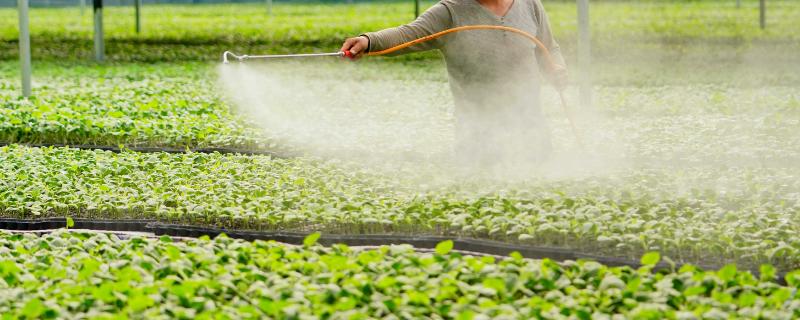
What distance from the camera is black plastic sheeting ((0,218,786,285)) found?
16.3ft

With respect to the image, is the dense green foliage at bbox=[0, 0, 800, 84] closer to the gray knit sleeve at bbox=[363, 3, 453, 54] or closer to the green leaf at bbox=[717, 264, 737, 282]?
the gray knit sleeve at bbox=[363, 3, 453, 54]

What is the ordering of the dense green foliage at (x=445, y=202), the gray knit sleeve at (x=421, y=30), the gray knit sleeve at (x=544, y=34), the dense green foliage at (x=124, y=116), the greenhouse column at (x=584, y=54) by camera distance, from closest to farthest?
the dense green foliage at (x=445, y=202), the gray knit sleeve at (x=421, y=30), the gray knit sleeve at (x=544, y=34), the dense green foliage at (x=124, y=116), the greenhouse column at (x=584, y=54)

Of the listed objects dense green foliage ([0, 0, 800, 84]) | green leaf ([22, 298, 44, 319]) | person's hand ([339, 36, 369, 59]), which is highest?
dense green foliage ([0, 0, 800, 84])

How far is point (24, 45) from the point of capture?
1101 centimetres

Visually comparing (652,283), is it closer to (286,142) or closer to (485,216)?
(485,216)

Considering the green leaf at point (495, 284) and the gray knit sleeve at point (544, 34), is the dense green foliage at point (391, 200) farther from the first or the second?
the gray knit sleeve at point (544, 34)

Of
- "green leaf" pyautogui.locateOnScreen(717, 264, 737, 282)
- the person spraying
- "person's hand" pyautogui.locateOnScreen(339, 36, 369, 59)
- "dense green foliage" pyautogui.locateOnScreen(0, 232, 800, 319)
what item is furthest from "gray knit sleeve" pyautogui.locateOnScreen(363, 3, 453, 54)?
"green leaf" pyautogui.locateOnScreen(717, 264, 737, 282)

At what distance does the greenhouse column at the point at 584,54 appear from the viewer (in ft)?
32.9

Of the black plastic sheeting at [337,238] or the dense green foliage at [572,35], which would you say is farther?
the dense green foliage at [572,35]

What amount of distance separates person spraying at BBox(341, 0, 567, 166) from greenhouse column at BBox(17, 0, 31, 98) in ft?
17.2

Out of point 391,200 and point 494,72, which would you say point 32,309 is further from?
point 494,72

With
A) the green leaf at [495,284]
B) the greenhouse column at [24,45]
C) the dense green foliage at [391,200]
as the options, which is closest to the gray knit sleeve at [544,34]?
the dense green foliage at [391,200]

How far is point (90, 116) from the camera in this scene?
9695 millimetres

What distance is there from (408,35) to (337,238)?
164cm
